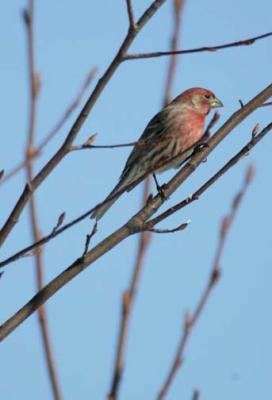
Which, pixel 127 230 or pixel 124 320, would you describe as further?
pixel 127 230

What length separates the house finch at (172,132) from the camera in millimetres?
8836

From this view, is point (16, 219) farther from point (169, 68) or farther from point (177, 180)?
point (177, 180)

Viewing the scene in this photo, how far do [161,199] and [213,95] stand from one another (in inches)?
190

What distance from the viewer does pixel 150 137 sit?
906 centimetres

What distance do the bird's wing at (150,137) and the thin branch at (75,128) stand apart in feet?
15.4

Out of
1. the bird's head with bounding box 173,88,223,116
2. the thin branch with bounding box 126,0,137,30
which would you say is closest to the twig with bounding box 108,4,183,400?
the thin branch with bounding box 126,0,137,30

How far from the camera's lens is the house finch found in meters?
8.84

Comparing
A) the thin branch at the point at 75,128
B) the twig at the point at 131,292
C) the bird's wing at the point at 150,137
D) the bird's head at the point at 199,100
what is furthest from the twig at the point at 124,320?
the bird's head at the point at 199,100

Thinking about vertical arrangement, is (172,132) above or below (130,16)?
above

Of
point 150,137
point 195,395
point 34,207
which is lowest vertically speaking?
point 195,395

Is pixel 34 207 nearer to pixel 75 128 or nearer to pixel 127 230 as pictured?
pixel 75 128

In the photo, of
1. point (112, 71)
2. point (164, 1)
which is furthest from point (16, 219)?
point (164, 1)

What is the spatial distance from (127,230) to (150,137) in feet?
14.4

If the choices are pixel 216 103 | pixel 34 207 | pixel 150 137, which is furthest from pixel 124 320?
pixel 216 103
